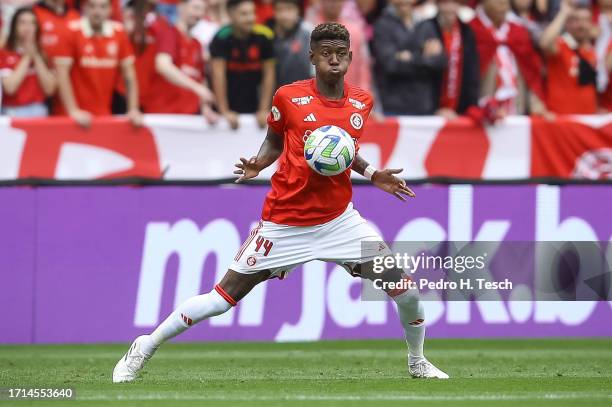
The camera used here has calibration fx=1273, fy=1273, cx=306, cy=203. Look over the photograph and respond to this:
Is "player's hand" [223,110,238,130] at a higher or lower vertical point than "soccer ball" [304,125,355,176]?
lower

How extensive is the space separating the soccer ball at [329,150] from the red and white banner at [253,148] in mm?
4342

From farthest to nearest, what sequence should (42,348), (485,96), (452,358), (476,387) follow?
(485,96) → (42,348) → (452,358) → (476,387)

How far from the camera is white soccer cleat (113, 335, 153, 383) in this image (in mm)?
9148

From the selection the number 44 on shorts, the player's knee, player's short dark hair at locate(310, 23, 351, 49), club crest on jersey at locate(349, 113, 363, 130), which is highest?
player's short dark hair at locate(310, 23, 351, 49)

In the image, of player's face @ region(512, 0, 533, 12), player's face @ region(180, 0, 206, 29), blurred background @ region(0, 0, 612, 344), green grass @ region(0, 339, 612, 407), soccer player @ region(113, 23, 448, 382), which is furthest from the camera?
player's face @ region(512, 0, 533, 12)

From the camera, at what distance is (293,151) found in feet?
29.9

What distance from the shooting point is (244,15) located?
46.1 feet

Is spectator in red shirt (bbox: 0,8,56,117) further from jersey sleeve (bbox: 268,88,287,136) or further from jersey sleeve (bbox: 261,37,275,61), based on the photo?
jersey sleeve (bbox: 268,88,287,136)

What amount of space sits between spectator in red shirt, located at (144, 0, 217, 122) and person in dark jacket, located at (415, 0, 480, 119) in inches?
106

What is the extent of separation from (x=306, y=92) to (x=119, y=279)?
14.4 ft

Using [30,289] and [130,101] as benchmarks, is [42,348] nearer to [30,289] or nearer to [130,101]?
[30,289]

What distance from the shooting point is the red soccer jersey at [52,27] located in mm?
13852

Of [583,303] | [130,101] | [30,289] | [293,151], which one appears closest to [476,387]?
[293,151]

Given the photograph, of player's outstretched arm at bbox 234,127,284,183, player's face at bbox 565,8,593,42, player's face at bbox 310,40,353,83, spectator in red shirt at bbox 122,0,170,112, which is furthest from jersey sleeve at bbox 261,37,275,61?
player's face at bbox 310,40,353,83
